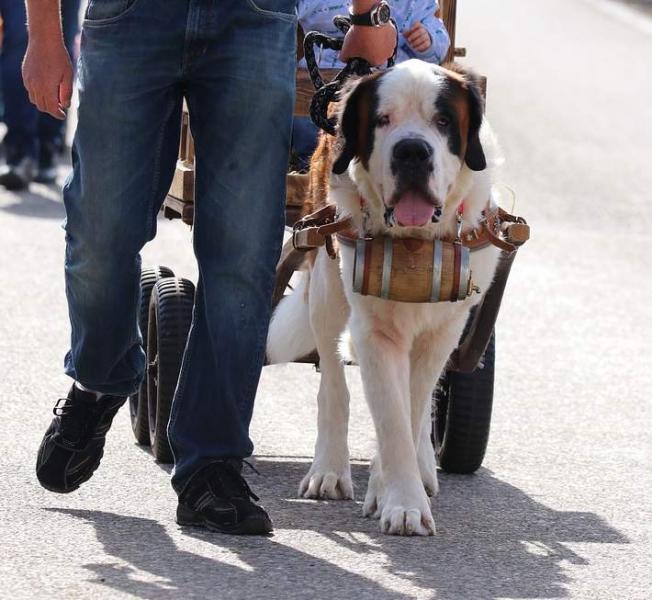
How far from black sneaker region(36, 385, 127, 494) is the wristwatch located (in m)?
1.24

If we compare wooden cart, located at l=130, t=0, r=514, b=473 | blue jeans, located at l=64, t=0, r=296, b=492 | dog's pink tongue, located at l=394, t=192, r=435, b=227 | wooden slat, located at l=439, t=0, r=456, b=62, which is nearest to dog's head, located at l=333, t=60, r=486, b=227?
dog's pink tongue, located at l=394, t=192, r=435, b=227

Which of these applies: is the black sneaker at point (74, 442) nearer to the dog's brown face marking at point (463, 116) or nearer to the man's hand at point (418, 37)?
the dog's brown face marking at point (463, 116)

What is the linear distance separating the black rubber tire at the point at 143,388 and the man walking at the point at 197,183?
1.00 m

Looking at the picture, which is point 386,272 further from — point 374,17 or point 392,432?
point 374,17

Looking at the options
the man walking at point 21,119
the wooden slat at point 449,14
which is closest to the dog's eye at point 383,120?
the wooden slat at point 449,14

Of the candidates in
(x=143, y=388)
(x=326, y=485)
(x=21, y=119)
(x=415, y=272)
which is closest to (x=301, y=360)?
(x=143, y=388)

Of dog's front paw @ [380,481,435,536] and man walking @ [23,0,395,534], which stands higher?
man walking @ [23,0,395,534]

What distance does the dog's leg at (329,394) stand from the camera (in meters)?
4.96

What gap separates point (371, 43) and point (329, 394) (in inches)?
45.6

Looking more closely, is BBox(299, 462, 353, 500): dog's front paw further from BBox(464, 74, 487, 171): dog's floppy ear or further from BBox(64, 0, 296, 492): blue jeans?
BBox(464, 74, 487, 171): dog's floppy ear

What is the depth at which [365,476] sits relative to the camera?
5.34 metres

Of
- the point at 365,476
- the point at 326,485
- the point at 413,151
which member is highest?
the point at 413,151

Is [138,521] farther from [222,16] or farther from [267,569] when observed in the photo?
[222,16]

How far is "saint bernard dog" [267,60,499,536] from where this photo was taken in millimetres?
4449
